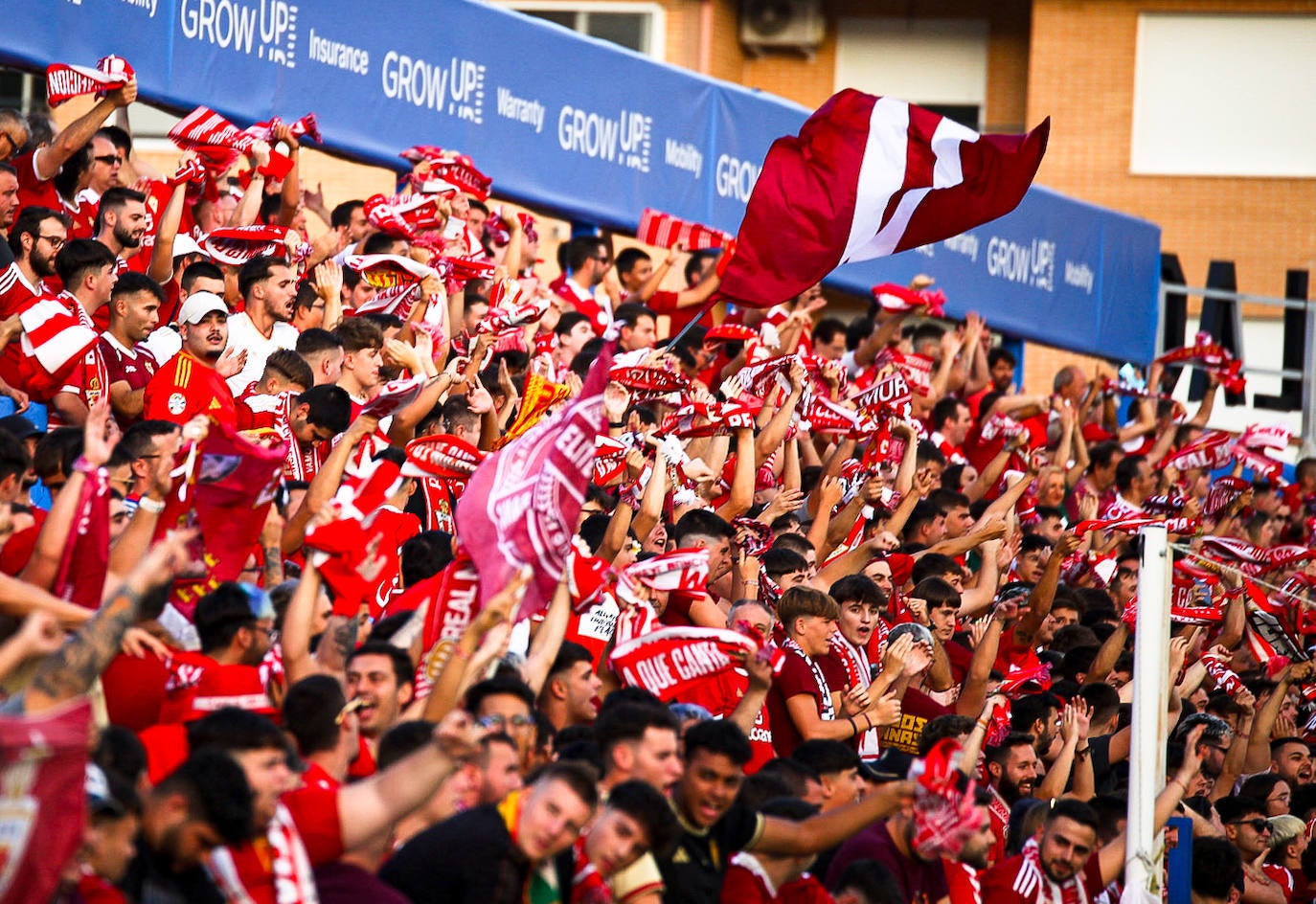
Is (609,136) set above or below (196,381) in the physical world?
above

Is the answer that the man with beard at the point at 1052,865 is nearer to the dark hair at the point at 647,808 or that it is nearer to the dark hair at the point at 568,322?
the dark hair at the point at 647,808

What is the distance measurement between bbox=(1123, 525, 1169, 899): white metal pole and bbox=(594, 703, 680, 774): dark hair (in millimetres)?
2286

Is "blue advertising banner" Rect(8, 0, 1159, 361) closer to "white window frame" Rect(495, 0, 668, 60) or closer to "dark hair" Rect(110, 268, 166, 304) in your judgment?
"dark hair" Rect(110, 268, 166, 304)

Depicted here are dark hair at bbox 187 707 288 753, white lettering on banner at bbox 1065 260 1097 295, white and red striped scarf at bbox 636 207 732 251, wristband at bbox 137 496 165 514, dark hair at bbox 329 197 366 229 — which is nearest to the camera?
dark hair at bbox 187 707 288 753

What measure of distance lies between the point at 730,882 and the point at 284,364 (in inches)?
131

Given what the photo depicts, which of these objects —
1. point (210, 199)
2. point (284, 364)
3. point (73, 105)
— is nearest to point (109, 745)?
point (284, 364)

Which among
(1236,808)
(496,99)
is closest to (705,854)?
(1236,808)

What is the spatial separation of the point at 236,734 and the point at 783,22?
21449 mm

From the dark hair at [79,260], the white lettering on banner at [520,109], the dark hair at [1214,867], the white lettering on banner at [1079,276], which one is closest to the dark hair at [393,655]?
the dark hair at [79,260]

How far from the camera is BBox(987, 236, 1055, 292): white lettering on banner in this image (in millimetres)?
17672

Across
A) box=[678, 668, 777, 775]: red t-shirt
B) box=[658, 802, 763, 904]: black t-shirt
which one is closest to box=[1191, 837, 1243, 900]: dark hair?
box=[678, 668, 777, 775]: red t-shirt

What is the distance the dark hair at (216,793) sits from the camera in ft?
15.1

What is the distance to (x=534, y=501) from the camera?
21.8ft

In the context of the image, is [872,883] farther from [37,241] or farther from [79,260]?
[37,241]
